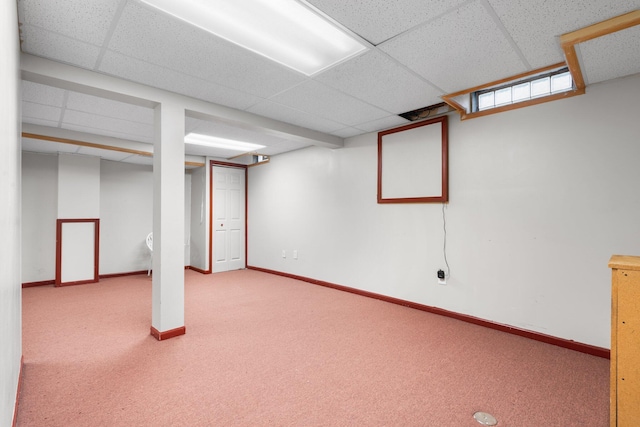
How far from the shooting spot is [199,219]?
6.29 meters

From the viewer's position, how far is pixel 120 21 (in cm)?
181

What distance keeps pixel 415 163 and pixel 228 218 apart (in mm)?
4093

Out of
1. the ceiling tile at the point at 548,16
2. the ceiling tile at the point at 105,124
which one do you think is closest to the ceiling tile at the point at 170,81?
the ceiling tile at the point at 105,124

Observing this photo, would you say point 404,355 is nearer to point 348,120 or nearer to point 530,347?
point 530,347

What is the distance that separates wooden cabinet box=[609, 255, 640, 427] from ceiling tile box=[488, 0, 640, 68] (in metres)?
1.41

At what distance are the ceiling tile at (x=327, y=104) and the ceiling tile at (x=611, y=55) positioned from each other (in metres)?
1.73

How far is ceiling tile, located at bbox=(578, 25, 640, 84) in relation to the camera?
193 centimetres

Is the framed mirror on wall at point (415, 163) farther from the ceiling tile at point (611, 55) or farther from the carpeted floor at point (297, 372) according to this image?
the carpeted floor at point (297, 372)

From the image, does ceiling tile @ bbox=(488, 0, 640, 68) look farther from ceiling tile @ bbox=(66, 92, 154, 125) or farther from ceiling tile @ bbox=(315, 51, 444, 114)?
ceiling tile @ bbox=(66, 92, 154, 125)

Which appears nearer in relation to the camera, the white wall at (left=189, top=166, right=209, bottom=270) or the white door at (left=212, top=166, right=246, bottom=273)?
the white wall at (left=189, top=166, right=209, bottom=270)

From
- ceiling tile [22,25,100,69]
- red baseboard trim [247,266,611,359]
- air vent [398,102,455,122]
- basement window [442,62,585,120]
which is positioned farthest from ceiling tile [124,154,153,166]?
basement window [442,62,585,120]

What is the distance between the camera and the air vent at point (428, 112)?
11.1ft

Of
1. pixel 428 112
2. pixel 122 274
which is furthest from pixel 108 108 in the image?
pixel 122 274

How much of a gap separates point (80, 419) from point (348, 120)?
11.5 ft
